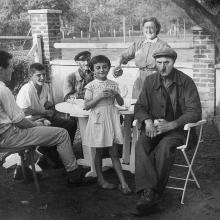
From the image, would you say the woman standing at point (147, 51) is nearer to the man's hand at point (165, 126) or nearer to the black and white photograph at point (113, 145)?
the black and white photograph at point (113, 145)

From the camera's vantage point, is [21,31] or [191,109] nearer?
[191,109]

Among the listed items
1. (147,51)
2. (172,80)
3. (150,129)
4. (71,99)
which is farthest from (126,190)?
(147,51)

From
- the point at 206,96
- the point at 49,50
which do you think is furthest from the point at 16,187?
the point at 49,50

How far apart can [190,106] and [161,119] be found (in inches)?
12.2

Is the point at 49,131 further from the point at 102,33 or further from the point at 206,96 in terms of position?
A: the point at 102,33

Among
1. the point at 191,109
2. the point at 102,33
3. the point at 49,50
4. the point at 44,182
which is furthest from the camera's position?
the point at 102,33

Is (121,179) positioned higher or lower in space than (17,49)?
lower

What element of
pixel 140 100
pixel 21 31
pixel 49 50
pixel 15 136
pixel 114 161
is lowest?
pixel 114 161

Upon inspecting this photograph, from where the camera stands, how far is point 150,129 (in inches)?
159

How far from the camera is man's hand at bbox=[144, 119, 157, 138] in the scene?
159 inches

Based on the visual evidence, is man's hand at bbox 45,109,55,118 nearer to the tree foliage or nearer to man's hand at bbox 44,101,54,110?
man's hand at bbox 44,101,54,110

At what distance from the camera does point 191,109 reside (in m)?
4.09

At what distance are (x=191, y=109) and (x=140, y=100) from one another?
0.53 m

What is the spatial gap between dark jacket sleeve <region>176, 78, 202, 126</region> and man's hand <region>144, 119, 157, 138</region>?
0.79 feet
